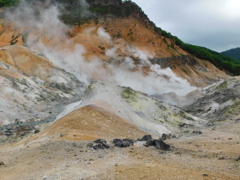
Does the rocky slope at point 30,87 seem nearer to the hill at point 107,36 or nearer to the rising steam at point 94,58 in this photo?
the rising steam at point 94,58

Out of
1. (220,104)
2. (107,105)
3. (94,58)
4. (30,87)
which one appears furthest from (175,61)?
(107,105)

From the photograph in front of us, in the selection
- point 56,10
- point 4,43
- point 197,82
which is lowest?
point 197,82

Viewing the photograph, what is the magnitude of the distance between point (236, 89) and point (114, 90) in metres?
22.5

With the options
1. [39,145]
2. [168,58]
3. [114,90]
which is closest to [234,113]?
[114,90]

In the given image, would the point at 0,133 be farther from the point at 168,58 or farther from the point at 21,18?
the point at 21,18

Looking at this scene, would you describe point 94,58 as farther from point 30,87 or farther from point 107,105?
point 107,105

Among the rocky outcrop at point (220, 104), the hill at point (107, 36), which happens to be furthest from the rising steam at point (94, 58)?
the rocky outcrop at point (220, 104)

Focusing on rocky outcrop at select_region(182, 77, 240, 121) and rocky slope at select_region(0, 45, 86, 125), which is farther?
rocky outcrop at select_region(182, 77, 240, 121)

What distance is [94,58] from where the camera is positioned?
80.6 m

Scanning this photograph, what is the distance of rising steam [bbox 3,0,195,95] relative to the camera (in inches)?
2904

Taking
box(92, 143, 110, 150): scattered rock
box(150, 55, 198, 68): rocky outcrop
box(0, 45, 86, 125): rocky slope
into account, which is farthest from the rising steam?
box(92, 143, 110, 150): scattered rock

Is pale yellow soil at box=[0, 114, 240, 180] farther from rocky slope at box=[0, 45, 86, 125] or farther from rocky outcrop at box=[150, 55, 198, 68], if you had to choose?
rocky outcrop at box=[150, 55, 198, 68]

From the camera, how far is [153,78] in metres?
77.7

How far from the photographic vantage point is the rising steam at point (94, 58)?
73750mm
